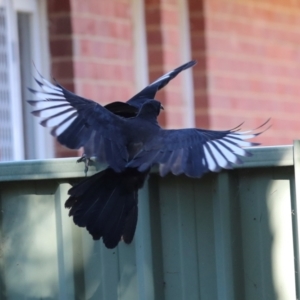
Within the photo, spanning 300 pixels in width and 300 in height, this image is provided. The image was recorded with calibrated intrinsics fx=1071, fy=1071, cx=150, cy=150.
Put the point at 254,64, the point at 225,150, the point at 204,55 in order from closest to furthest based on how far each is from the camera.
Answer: the point at 225,150 → the point at 204,55 → the point at 254,64

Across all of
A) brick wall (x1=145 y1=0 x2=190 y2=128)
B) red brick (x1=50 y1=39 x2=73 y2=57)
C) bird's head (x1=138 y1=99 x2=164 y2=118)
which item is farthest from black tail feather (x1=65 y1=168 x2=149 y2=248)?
brick wall (x1=145 y1=0 x2=190 y2=128)

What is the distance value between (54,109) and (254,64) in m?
4.45

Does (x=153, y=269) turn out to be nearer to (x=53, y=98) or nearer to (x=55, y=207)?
(x=55, y=207)

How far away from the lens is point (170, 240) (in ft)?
12.1

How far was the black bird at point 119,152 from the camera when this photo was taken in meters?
3.59

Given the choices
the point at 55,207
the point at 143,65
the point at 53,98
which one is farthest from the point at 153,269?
the point at 143,65

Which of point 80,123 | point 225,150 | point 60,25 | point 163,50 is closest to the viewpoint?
point 225,150

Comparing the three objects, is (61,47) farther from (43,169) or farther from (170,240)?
(170,240)

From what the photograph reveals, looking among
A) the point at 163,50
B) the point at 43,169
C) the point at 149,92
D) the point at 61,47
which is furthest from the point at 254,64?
the point at 43,169

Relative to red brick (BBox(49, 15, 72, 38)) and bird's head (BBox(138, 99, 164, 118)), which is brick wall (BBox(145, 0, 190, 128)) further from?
bird's head (BBox(138, 99, 164, 118))

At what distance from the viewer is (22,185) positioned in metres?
3.82

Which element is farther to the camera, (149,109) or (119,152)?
(149,109)

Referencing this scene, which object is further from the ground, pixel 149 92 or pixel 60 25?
pixel 60 25

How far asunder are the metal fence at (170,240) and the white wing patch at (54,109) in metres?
0.15
